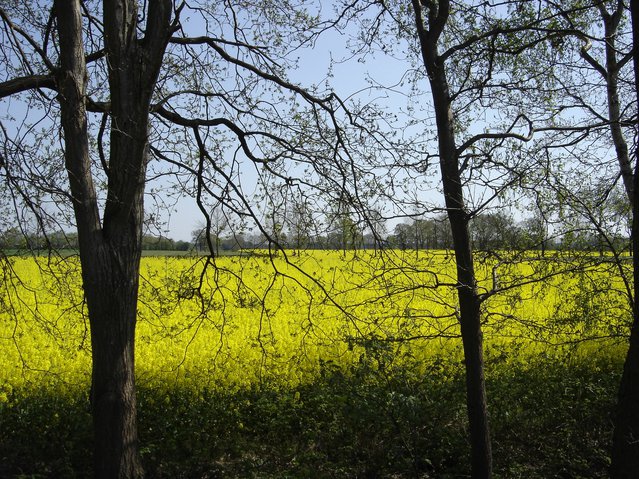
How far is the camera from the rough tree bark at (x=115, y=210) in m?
4.91

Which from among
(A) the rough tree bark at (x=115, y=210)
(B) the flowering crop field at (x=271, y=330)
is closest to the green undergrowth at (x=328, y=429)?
(B) the flowering crop field at (x=271, y=330)

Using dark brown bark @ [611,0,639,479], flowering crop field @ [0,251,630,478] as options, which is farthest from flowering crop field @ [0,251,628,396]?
dark brown bark @ [611,0,639,479]

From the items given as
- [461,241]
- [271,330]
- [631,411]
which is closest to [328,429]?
[271,330]

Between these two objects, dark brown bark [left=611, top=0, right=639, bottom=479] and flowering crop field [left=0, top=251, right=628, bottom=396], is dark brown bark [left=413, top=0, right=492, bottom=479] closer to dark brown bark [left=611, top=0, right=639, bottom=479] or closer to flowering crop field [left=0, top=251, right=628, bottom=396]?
flowering crop field [left=0, top=251, right=628, bottom=396]

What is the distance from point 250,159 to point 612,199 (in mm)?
4848

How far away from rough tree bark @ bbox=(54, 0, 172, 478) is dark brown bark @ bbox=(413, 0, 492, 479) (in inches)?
98.7

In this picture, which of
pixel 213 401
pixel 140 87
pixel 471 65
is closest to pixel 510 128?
pixel 471 65

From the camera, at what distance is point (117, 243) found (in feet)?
16.8

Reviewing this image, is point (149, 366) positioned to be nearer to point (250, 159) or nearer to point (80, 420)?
point (80, 420)

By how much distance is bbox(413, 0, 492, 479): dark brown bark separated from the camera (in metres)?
5.49

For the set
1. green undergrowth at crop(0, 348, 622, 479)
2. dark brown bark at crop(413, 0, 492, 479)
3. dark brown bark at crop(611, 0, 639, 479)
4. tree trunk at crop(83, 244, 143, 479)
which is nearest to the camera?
dark brown bark at crop(611, 0, 639, 479)

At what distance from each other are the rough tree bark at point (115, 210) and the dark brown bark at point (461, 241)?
8.23 feet

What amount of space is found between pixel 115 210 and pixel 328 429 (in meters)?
4.02

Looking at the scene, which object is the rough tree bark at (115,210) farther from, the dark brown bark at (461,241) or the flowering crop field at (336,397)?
the dark brown bark at (461,241)
